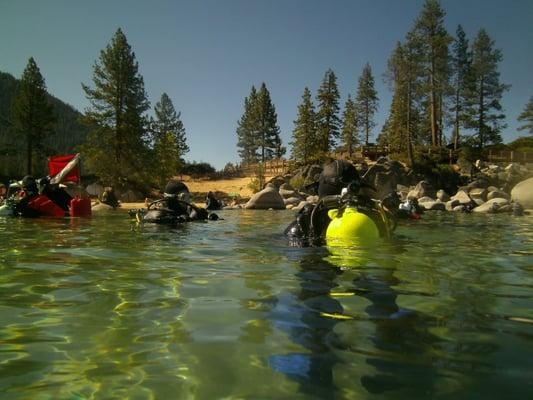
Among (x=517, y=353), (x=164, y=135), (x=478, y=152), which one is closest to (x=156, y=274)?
(x=517, y=353)

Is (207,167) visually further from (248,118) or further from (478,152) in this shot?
(478,152)

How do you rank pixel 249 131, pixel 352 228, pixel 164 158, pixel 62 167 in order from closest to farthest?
1. pixel 352 228
2. pixel 62 167
3. pixel 164 158
4. pixel 249 131

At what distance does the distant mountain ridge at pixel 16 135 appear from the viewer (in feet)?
165

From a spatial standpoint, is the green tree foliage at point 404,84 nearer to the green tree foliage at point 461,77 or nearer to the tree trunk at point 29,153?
the green tree foliage at point 461,77

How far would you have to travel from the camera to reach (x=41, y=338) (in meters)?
2.50

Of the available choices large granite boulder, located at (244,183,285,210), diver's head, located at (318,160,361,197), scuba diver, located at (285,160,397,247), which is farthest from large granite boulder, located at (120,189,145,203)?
diver's head, located at (318,160,361,197)

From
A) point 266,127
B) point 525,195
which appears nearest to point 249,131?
point 266,127

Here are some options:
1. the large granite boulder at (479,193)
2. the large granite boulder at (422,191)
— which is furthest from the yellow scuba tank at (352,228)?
the large granite boulder at (479,193)

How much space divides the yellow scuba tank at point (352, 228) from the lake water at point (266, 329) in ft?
4.16

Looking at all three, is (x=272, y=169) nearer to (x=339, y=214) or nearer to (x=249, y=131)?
(x=249, y=131)

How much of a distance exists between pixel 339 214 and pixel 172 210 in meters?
5.95

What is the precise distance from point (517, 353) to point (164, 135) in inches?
1842

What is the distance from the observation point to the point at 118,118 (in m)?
38.4

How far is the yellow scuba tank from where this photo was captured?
6.71m
